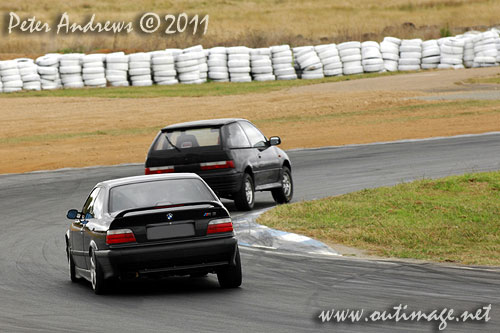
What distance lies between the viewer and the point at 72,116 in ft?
129

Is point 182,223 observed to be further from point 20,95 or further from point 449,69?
point 449,69

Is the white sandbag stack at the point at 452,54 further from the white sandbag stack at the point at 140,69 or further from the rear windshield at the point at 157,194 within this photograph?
the rear windshield at the point at 157,194

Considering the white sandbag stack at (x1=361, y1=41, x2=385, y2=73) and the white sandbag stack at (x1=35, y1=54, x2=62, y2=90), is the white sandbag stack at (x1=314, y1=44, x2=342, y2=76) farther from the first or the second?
the white sandbag stack at (x1=35, y1=54, x2=62, y2=90)

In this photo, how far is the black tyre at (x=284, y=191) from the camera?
18328 millimetres

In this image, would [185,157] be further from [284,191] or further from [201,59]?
[201,59]

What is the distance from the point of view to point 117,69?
4675 centimetres

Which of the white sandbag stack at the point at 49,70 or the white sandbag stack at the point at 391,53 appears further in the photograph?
the white sandbag stack at the point at 391,53

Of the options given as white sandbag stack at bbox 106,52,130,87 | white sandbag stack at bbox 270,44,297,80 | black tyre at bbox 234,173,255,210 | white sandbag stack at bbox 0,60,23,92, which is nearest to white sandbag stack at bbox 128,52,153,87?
white sandbag stack at bbox 106,52,130,87

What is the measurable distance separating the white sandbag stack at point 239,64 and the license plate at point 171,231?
37423mm

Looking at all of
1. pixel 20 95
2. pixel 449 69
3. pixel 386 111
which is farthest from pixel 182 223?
pixel 449 69

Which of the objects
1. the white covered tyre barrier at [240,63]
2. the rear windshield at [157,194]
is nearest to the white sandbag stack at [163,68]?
the white covered tyre barrier at [240,63]

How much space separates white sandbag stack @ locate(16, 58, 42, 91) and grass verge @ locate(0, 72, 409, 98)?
1.60 feet

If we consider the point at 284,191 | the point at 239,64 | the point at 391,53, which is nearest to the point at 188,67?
the point at 239,64

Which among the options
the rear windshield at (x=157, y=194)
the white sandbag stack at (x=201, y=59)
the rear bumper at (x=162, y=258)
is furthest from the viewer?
the white sandbag stack at (x=201, y=59)
